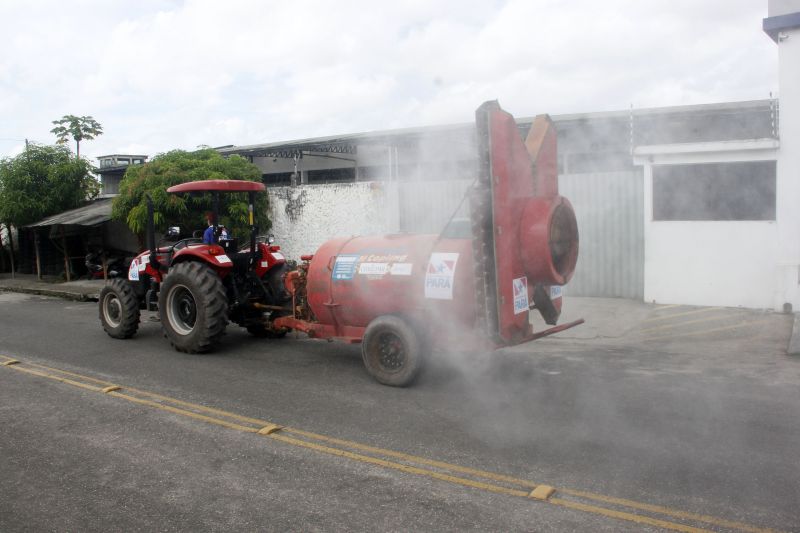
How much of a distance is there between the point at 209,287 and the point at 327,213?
686cm

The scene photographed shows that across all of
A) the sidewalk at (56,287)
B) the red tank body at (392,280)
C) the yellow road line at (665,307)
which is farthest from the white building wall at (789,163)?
the sidewalk at (56,287)

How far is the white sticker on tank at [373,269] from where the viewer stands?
21.7ft

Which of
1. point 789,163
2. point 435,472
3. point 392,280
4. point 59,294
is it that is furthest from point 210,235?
point 59,294

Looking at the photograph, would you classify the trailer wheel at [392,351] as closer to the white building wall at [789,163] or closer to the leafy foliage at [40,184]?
the white building wall at [789,163]

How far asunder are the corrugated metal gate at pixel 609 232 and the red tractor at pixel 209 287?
5648 millimetres

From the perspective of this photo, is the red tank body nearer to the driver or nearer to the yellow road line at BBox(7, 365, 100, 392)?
the driver

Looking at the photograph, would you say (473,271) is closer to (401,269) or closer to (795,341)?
(401,269)

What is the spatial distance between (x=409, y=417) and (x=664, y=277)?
6.82 metres

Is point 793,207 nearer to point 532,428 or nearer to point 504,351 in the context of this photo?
point 504,351

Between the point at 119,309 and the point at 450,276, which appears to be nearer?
the point at 450,276

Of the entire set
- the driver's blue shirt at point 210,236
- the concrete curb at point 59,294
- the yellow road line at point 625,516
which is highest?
the driver's blue shirt at point 210,236

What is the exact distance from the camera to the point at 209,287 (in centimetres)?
799

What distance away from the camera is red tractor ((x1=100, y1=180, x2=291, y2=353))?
805 cm

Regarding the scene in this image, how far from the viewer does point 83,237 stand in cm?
2050
